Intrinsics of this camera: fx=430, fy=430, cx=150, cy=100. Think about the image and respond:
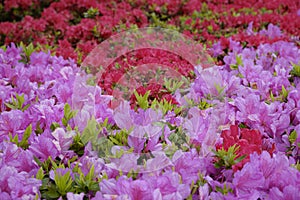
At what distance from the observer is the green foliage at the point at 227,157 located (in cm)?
A: 179

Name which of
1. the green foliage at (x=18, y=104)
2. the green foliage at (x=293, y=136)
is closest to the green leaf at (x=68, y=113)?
the green foliage at (x=18, y=104)

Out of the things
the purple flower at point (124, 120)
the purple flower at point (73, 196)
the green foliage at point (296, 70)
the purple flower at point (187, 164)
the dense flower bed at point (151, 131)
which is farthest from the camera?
the green foliage at point (296, 70)

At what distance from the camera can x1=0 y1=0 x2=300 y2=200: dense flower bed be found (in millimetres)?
1671

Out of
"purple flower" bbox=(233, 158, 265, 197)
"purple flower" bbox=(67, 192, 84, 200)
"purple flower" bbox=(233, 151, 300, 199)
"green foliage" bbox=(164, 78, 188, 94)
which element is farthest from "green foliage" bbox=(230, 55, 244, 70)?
"purple flower" bbox=(67, 192, 84, 200)

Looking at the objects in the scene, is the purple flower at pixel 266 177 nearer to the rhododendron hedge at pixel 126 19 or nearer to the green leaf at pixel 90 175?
the green leaf at pixel 90 175

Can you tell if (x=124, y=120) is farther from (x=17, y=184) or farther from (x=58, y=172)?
(x=17, y=184)

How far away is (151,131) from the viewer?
1933 mm

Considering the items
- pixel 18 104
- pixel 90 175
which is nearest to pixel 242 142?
pixel 90 175

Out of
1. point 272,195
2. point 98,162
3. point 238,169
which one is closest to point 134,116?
point 98,162

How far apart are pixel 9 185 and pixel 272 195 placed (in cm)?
100

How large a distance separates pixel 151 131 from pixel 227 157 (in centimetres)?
36

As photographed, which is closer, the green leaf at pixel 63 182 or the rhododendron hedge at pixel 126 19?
the green leaf at pixel 63 182

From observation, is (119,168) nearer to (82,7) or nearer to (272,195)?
(272,195)

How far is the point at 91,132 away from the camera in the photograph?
1.98m
